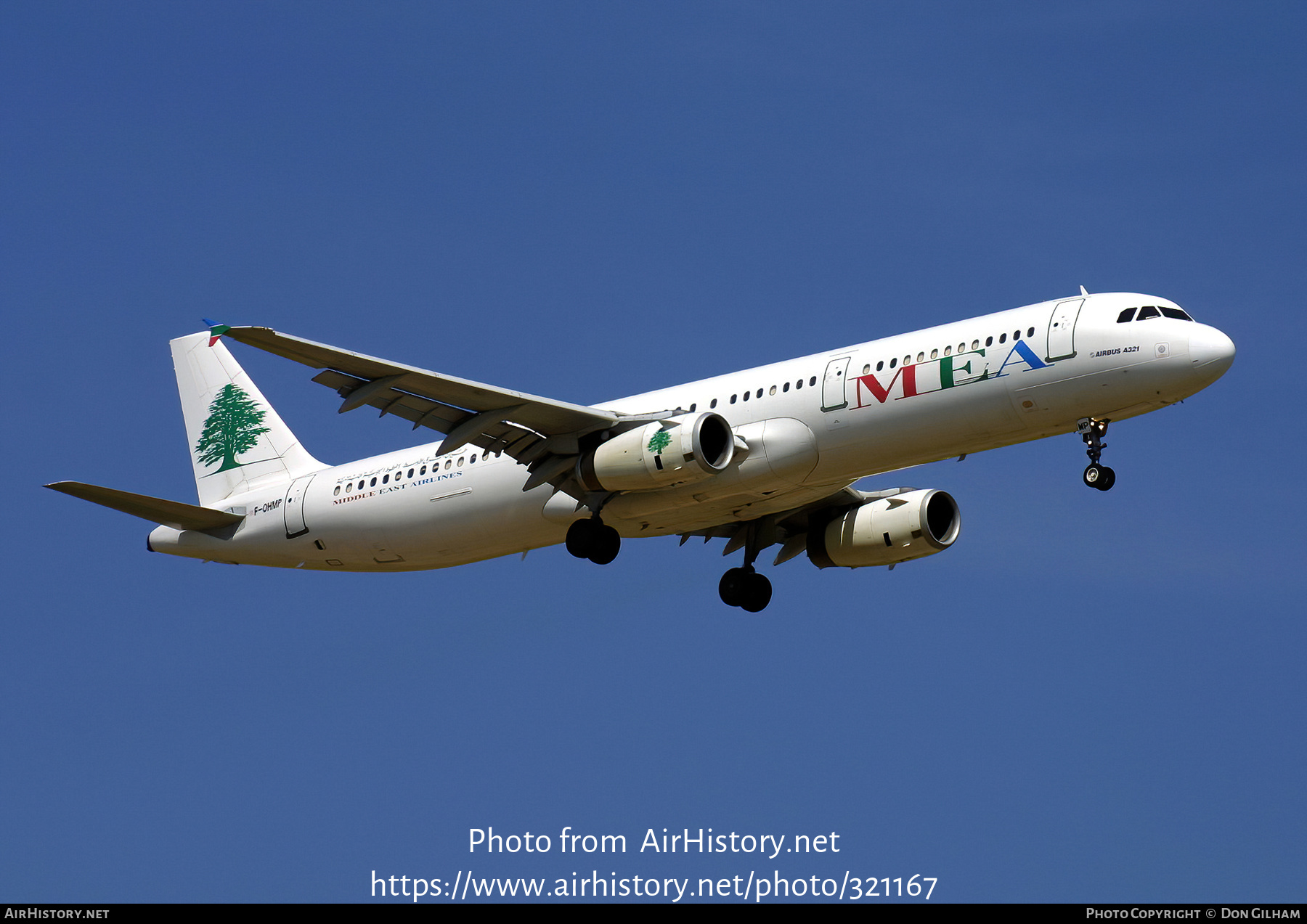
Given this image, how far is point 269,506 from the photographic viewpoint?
43406mm

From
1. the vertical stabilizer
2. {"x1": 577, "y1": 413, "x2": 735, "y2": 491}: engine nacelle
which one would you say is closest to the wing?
{"x1": 577, "y1": 413, "x2": 735, "y2": 491}: engine nacelle

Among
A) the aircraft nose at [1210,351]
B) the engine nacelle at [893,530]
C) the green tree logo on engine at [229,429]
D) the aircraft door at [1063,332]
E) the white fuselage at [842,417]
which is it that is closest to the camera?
the aircraft nose at [1210,351]

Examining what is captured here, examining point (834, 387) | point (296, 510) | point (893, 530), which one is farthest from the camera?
point (296, 510)

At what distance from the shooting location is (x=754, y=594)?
43062mm

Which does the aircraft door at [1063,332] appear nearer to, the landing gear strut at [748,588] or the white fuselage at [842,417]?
the white fuselage at [842,417]

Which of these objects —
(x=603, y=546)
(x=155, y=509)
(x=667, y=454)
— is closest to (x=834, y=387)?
(x=667, y=454)

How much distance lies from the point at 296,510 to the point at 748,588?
454 inches

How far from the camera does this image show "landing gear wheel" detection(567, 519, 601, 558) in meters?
37.8

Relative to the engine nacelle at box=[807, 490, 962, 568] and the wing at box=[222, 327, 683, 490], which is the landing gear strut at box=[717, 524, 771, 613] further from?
the wing at box=[222, 327, 683, 490]

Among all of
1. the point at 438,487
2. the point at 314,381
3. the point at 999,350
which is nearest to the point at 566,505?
the point at 438,487

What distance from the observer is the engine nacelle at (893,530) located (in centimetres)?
4116

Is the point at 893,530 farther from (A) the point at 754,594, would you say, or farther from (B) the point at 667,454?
(B) the point at 667,454

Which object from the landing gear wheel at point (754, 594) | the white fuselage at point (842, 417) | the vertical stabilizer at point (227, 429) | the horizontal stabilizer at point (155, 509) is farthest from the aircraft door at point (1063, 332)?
the horizontal stabilizer at point (155, 509)

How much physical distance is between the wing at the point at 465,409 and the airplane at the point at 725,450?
48 millimetres
